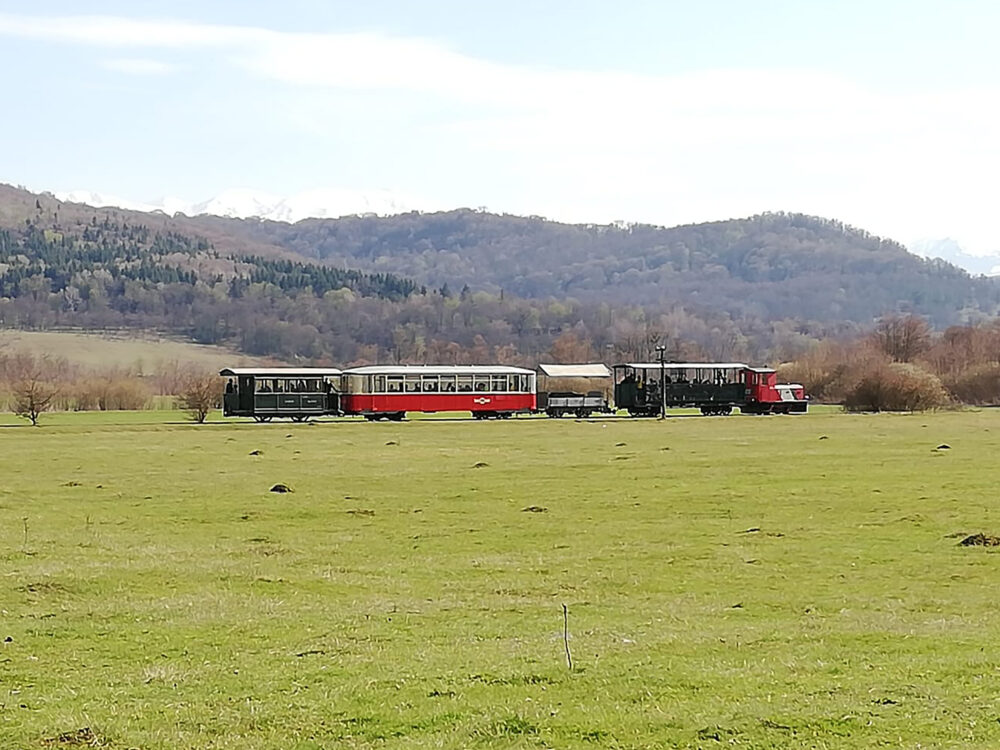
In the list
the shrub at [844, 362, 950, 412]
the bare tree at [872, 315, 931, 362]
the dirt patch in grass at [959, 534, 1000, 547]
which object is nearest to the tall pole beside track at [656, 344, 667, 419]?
the shrub at [844, 362, 950, 412]

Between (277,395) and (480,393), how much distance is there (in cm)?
1338

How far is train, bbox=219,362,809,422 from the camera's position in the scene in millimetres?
83500

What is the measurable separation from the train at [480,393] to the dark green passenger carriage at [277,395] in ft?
0.21

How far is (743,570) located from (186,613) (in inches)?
338

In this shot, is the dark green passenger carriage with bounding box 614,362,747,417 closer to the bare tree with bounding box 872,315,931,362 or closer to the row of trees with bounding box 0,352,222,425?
the row of trees with bounding box 0,352,222,425

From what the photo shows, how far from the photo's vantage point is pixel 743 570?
65.3 feet

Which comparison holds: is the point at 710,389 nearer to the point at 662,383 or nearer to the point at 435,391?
the point at 662,383

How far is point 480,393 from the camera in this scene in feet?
286

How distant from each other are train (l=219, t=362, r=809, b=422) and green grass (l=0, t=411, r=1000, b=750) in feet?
142

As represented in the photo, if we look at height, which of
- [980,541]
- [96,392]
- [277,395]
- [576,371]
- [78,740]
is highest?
[576,371]

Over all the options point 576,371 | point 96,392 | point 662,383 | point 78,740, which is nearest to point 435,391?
point 662,383

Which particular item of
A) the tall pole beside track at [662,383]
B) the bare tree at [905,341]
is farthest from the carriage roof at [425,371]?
the bare tree at [905,341]

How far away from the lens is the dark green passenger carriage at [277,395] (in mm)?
82562

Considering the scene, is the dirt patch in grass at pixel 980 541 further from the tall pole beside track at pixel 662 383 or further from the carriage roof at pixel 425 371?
the carriage roof at pixel 425 371
